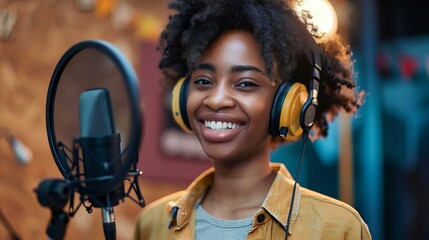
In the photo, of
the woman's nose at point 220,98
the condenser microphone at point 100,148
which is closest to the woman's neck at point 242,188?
the woman's nose at point 220,98

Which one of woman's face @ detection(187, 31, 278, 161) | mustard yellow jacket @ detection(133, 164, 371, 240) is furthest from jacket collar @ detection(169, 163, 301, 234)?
woman's face @ detection(187, 31, 278, 161)

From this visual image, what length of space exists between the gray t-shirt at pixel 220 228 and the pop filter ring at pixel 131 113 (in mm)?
673

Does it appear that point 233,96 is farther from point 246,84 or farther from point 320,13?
point 320,13

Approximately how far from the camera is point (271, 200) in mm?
2424

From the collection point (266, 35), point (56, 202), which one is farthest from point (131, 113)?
point (266, 35)

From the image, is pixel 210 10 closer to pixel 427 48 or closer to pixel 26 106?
pixel 26 106

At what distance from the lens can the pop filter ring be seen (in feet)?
5.38

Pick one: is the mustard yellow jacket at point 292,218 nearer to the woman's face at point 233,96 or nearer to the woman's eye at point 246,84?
the woman's face at point 233,96

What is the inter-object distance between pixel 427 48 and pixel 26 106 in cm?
337

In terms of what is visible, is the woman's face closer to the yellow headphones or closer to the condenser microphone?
the yellow headphones

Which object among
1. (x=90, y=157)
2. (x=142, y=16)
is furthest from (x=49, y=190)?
(x=142, y=16)

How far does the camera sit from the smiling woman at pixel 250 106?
2355 mm

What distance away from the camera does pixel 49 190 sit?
1880 mm

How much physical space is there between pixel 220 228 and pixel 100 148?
754 millimetres
